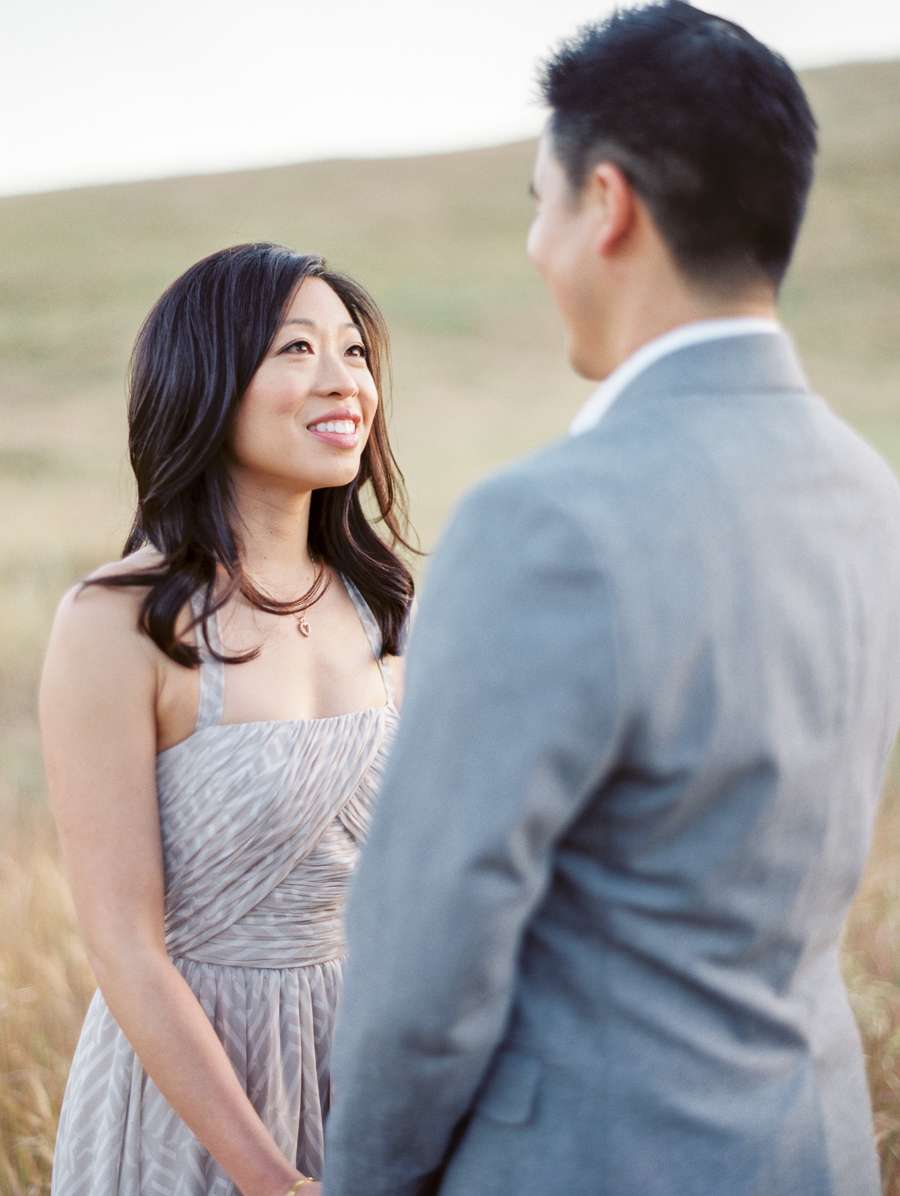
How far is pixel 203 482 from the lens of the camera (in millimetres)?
2096

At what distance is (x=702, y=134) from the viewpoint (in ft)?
3.61

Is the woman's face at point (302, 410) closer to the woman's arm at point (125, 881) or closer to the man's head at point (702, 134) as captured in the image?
the woman's arm at point (125, 881)

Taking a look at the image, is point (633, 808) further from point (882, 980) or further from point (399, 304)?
point (399, 304)

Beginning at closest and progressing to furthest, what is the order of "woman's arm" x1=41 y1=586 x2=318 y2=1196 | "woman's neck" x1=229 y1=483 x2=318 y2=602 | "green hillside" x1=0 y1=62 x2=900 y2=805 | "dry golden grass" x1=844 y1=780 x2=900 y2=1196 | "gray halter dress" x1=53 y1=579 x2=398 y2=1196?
1. "woman's arm" x1=41 y1=586 x2=318 y2=1196
2. "gray halter dress" x1=53 y1=579 x2=398 y2=1196
3. "woman's neck" x1=229 y1=483 x2=318 y2=602
4. "dry golden grass" x1=844 y1=780 x2=900 y2=1196
5. "green hillside" x1=0 y1=62 x2=900 y2=805

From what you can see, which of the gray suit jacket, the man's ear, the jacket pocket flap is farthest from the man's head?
the jacket pocket flap

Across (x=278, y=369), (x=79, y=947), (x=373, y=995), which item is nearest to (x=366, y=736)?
(x=278, y=369)

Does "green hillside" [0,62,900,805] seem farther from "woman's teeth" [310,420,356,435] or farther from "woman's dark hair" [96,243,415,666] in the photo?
"woman's teeth" [310,420,356,435]

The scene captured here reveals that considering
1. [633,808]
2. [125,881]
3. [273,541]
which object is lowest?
[125,881]

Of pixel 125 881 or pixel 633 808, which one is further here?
pixel 125 881

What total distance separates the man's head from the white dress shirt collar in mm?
49

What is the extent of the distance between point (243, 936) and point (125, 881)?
0.33m

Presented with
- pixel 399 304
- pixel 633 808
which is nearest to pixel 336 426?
pixel 633 808

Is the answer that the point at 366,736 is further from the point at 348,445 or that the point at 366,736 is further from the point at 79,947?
the point at 79,947

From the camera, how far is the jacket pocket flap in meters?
1.12
